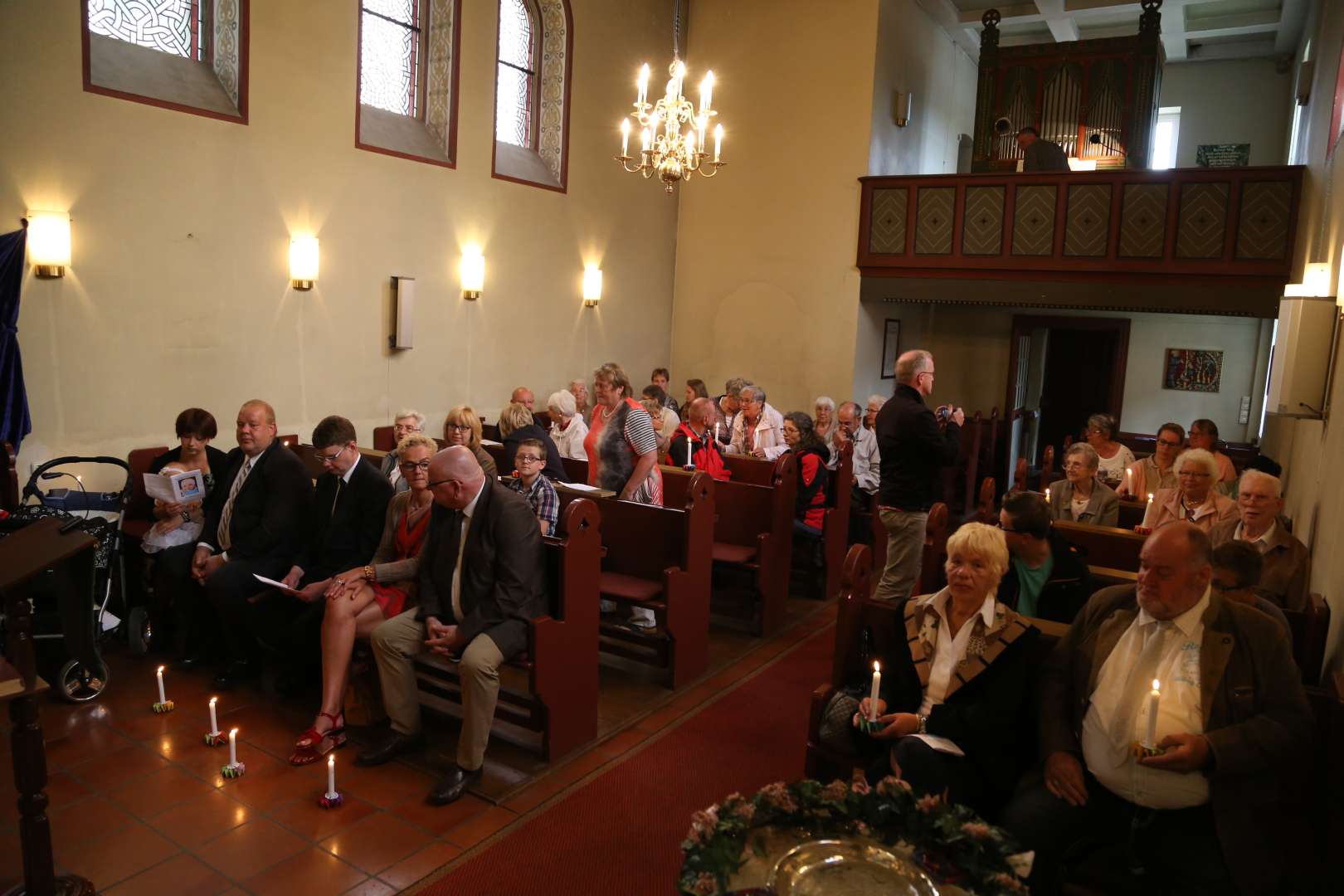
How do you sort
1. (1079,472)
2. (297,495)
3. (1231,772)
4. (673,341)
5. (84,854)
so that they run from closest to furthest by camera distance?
1. (1231,772)
2. (84,854)
3. (297,495)
4. (1079,472)
5. (673,341)

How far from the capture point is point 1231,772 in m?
2.39

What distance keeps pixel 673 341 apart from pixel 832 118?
2998mm

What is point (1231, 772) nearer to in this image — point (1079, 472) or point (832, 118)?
point (1079, 472)

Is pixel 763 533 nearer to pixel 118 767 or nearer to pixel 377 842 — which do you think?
pixel 377 842

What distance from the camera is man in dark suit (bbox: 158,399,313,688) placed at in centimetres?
443

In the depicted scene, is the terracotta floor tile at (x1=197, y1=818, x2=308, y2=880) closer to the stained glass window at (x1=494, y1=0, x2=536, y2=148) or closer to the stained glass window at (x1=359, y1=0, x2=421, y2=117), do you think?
the stained glass window at (x1=359, y1=0, x2=421, y2=117)

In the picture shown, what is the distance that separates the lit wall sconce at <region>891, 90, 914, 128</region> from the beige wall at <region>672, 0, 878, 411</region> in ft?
2.32

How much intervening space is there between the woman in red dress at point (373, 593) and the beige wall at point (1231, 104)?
10979 mm

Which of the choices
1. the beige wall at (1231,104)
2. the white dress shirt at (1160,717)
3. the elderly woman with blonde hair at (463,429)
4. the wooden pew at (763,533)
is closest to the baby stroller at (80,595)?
the elderly woman with blonde hair at (463,429)

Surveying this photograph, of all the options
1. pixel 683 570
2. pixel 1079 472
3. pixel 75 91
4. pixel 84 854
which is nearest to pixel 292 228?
pixel 75 91

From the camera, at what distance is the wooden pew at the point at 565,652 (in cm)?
377

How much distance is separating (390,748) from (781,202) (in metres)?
7.60

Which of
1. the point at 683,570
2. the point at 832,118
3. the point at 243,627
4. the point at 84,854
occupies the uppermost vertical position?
the point at 832,118

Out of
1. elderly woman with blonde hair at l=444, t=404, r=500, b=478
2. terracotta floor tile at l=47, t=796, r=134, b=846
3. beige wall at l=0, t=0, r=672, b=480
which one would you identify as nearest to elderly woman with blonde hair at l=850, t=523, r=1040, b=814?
terracotta floor tile at l=47, t=796, r=134, b=846
